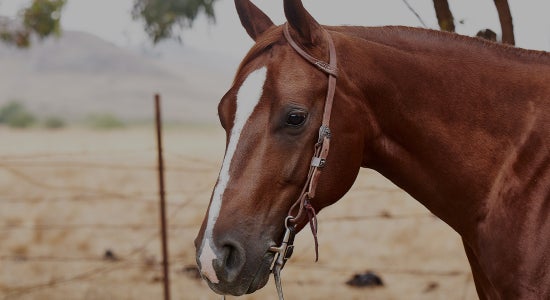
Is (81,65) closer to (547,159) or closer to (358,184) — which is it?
(358,184)

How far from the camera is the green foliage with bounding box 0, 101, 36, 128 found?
6276 cm

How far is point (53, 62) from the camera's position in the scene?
128 m

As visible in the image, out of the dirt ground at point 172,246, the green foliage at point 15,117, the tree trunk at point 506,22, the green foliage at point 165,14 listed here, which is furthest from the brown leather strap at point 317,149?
the green foliage at point 15,117

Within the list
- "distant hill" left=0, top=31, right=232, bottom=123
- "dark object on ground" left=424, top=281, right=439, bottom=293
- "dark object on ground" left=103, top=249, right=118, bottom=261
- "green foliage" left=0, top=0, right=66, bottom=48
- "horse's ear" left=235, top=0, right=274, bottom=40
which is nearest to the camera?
"horse's ear" left=235, top=0, right=274, bottom=40

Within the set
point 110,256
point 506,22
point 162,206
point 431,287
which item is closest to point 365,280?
point 431,287

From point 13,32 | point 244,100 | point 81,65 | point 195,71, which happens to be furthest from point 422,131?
point 195,71

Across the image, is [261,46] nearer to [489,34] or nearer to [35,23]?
[489,34]

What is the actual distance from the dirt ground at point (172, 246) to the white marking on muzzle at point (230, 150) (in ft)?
15.3

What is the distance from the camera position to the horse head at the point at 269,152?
2492 mm

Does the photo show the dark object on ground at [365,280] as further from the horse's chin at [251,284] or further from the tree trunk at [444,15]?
the horse's chin at [251,284]

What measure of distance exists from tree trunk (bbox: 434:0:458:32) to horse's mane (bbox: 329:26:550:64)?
1242 mm

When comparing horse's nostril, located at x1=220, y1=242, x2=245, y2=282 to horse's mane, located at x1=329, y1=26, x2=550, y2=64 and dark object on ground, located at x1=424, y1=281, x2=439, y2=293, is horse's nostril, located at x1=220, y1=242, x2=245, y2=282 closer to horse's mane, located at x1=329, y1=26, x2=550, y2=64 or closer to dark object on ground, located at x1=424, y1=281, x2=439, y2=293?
horse's mane, located at x1=329, y1=26, x2=550, y2=64

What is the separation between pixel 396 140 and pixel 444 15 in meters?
1.55

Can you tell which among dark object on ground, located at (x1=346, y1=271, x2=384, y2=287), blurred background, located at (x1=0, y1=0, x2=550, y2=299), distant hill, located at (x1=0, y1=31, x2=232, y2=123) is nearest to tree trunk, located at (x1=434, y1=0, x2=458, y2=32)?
blurred background, located at (x1=0, y1=0, x2=550, y2=299)
